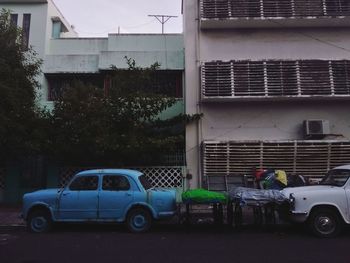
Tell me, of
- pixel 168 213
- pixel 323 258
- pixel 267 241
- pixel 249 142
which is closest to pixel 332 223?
pixel 267 241

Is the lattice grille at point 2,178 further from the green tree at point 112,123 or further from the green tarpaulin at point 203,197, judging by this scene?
the green tarpaulin at point 203,197

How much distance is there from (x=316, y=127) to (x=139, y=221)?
315 inches

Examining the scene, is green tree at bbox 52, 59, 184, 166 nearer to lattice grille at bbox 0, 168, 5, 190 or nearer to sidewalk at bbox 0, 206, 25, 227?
sidewalk at bbox 0, 206, 25, 227

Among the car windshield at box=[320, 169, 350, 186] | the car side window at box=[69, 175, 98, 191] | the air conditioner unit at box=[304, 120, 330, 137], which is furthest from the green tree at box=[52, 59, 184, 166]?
the car windshield at box=[320, 169, 350, 186]

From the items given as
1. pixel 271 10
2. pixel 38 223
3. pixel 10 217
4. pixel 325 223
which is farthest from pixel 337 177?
pixel 10 217

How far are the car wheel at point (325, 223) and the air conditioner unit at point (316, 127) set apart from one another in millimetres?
5923

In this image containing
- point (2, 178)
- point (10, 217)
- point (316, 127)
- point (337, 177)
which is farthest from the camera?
point (2, 178)

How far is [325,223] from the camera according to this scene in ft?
33.0

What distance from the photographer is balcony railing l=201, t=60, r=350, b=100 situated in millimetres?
15641

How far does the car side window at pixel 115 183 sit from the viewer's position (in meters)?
11.0

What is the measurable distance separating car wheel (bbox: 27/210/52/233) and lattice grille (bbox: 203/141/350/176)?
6.34 meters

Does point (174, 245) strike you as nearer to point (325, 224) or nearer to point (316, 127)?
point (325, 224)

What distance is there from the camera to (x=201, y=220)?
12734 millimetres

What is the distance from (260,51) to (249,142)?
373 cm
